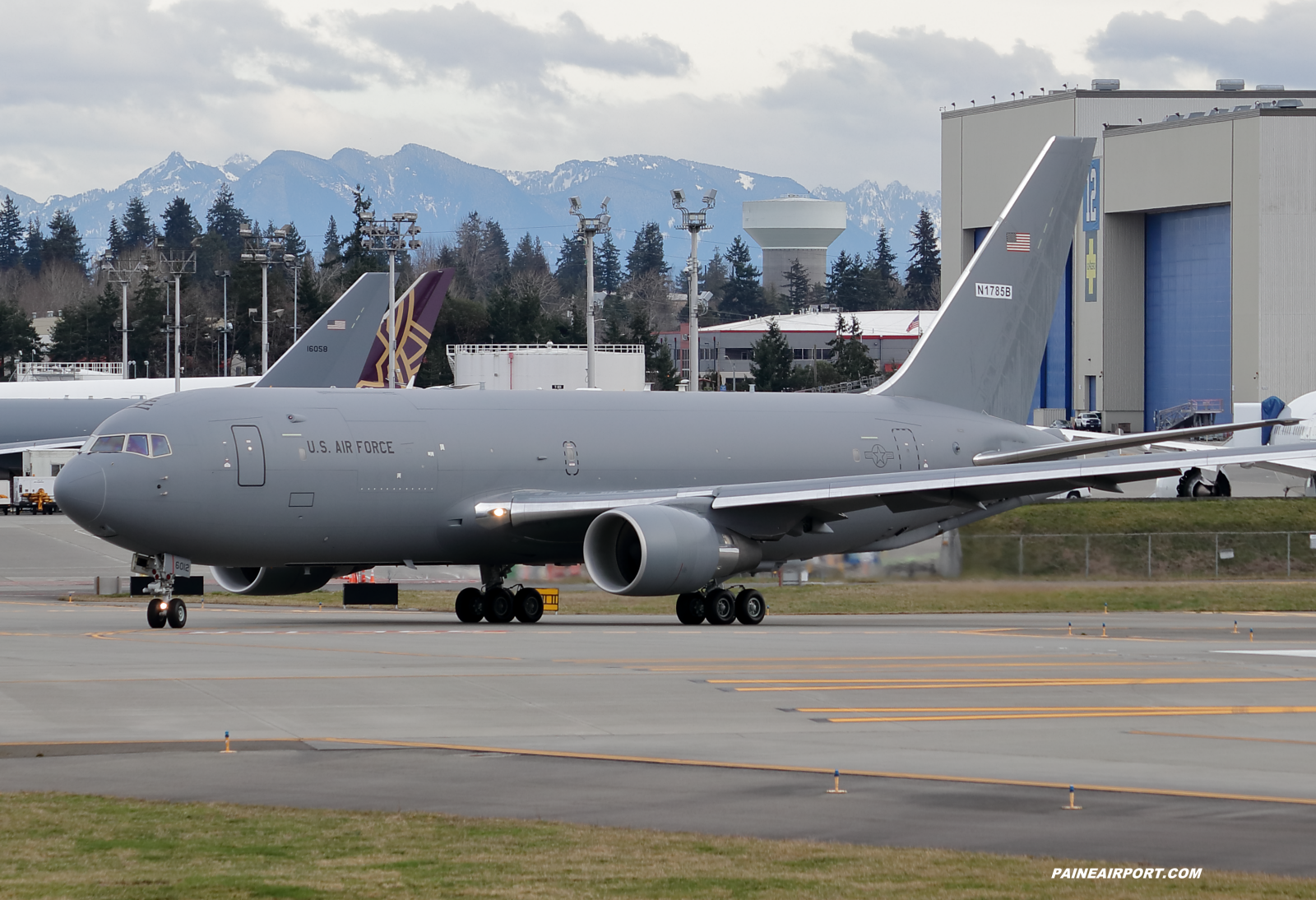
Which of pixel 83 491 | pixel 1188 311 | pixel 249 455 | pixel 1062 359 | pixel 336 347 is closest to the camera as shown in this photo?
pixel 83 491

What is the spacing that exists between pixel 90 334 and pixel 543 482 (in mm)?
148123

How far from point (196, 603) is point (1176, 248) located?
93150 millimetres

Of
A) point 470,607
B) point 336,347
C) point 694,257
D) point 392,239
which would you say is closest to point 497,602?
point 470,607

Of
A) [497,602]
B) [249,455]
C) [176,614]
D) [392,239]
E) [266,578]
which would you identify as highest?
[392,239]

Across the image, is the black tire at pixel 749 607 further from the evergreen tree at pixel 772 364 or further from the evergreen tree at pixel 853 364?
the evergreen tree at pixel 853 364

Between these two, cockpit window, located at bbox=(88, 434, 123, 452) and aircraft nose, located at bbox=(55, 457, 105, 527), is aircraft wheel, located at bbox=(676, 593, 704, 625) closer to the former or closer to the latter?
cockpit window, located at bbox=(88, 434, 123, 452)

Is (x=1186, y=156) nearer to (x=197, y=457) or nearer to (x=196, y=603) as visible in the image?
(x=196, y=603)

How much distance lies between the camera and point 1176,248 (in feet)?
398

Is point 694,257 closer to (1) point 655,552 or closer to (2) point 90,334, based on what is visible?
(1) point 655,552

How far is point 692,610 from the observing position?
34.7 meters

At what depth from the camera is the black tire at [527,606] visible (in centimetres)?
3522

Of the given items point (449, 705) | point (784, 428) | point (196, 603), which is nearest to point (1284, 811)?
point (449, 705)

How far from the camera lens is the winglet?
220ft

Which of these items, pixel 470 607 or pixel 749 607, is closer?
Result: pixel 749 607
